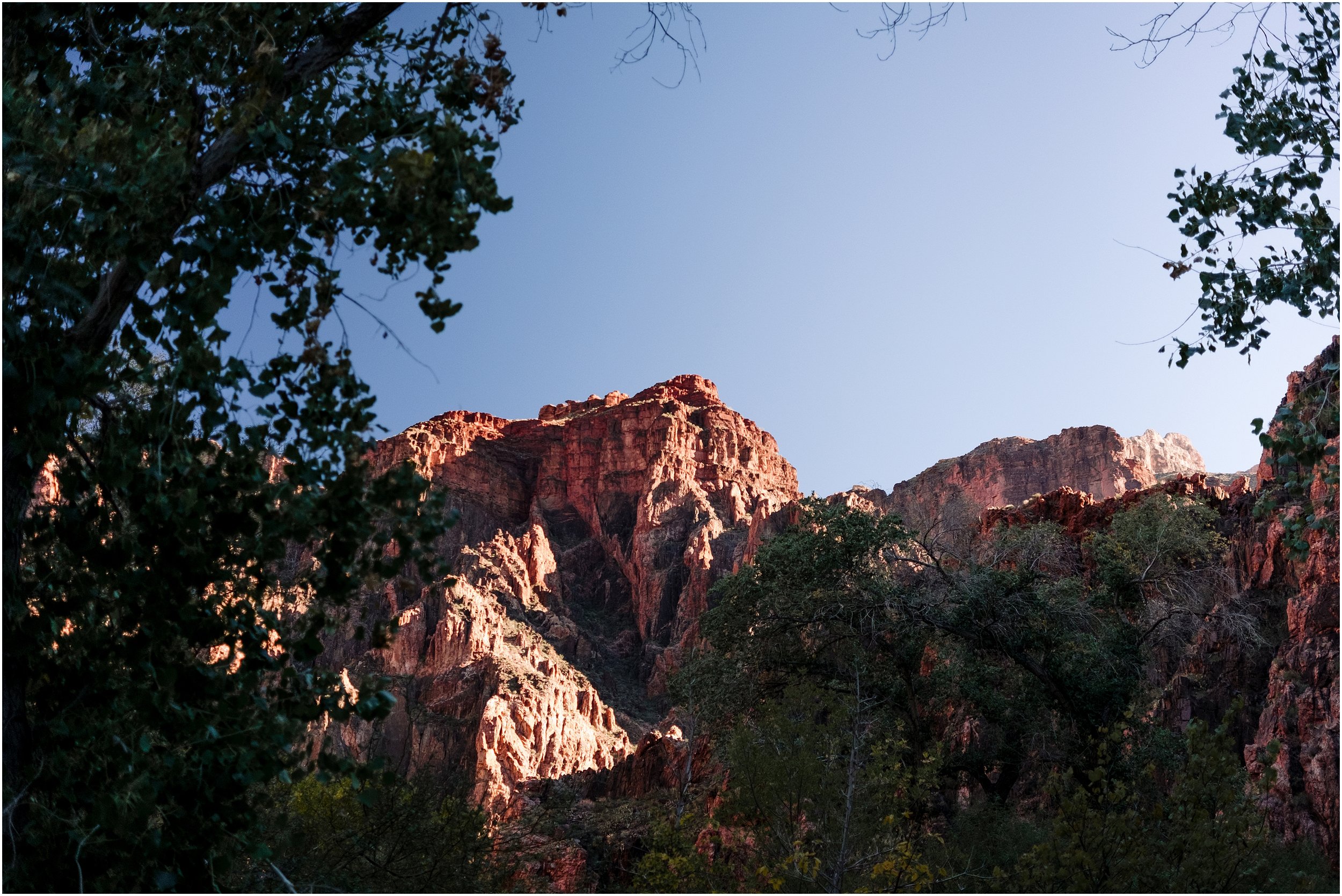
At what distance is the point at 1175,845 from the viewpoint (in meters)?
7.70

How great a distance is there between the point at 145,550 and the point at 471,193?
2223 mm

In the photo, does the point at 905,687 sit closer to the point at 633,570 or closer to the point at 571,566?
the point at 633,570

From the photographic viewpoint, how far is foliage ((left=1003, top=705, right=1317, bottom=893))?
291 inches

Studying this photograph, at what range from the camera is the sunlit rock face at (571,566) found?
58094mm

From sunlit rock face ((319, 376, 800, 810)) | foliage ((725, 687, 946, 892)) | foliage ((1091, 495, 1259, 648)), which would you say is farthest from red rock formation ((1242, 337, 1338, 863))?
sunlit rock face ((319, 376, 800, 810))

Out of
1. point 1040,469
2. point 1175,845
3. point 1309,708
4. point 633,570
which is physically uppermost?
point 1040,469

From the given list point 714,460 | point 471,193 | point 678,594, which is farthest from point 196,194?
point 714,460

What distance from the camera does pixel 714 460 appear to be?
95562 millimetres

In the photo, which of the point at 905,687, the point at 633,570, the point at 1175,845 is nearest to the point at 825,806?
the point at 1175,845

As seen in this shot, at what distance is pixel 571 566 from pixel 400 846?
79.9 metres

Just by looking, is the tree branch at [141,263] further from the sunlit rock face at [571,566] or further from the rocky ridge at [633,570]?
the sunlit rock face at [571,566]

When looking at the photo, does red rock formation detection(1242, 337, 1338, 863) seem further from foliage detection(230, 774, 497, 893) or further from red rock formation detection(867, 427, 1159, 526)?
red rock formation detection(867, 427, 1159, 526)

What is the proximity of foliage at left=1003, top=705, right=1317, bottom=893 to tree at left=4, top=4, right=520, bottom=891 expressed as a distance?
578cm

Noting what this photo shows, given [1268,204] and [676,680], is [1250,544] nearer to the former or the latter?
[676,680]
